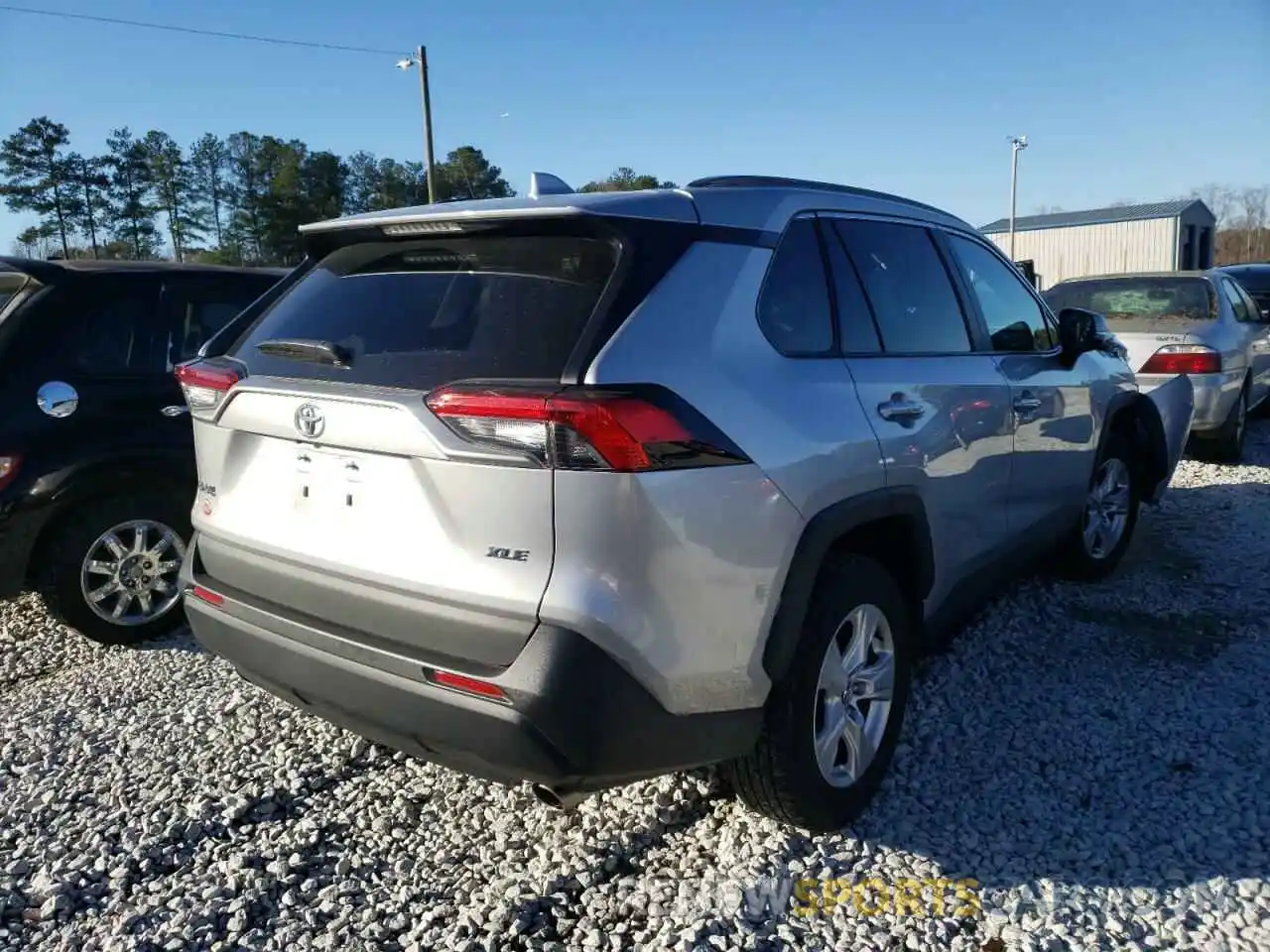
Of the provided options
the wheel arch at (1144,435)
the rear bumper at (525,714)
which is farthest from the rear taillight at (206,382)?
the wheel arch at (1144,435)

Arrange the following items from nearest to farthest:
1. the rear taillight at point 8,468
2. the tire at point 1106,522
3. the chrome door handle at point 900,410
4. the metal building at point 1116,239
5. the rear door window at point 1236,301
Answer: the chrome door handle at point 900,410 → the rear taillight at point 8,468 → the tire at point 1106,522 → the rear door window at point 1236,301 → the metal building at point 1116,239

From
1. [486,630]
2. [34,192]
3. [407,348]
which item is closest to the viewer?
[486,630]

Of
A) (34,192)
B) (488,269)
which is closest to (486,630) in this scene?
(488,269)

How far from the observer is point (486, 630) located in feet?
7.11

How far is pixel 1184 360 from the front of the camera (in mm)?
7660

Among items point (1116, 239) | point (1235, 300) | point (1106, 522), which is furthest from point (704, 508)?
point (1116, 239)

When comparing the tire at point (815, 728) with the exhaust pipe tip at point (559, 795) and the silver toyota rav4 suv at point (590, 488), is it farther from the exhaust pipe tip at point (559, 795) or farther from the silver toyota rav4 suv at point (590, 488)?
the exhaust pipe tip at point (559, 795)

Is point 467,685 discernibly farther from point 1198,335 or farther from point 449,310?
point 1198,335

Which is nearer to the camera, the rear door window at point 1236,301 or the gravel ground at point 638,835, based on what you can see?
the gravel ground at point 638,835

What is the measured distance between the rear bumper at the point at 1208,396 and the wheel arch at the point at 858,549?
5305mm

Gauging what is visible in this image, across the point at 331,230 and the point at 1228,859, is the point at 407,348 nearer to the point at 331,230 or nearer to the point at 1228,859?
the point at 331,230

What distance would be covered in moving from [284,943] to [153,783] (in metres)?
1.03

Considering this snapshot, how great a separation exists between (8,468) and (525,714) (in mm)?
3009

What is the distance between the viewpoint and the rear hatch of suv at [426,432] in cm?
211
